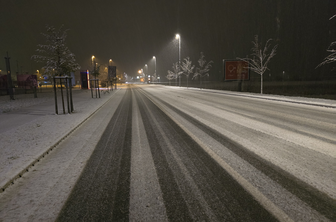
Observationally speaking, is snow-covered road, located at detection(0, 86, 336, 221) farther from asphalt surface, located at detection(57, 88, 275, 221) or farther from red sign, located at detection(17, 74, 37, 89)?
red sign, located at detection(17, 74, 37, 89)

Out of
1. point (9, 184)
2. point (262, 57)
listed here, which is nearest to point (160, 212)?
point (9, 184)

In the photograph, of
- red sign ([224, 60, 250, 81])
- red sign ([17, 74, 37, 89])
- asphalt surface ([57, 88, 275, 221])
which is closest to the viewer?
asphalt surface ([57, 88, 275, 221])

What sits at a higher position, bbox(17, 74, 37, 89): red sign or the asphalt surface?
bbox(17, 74, 37, 89): red sign

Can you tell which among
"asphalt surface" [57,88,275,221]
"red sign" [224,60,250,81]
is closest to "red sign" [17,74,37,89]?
"red sign" [224,60,250,81]

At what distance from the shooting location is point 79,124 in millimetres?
8312

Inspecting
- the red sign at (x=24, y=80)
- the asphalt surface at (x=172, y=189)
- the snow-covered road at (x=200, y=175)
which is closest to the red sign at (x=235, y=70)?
the snow-covered road at (x=200, y=175)

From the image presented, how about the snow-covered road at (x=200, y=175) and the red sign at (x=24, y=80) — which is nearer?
the snow-covered road at (x=200, y=175)

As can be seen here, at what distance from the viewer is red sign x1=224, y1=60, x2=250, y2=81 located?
29.3 meters

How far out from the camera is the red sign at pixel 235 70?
2928 cm

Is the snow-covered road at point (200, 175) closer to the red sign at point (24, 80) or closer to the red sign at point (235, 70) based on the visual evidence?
the red sign at point (235, 70)

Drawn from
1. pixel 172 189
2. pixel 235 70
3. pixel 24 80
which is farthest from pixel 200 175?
pixel 24 80

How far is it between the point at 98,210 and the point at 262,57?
85.3ft

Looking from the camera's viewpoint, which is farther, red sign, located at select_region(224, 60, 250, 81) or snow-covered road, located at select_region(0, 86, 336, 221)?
red sign, located at select_region(224, 60, 250, 81)

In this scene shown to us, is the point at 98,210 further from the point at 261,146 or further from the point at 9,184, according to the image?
the point at 261,146
